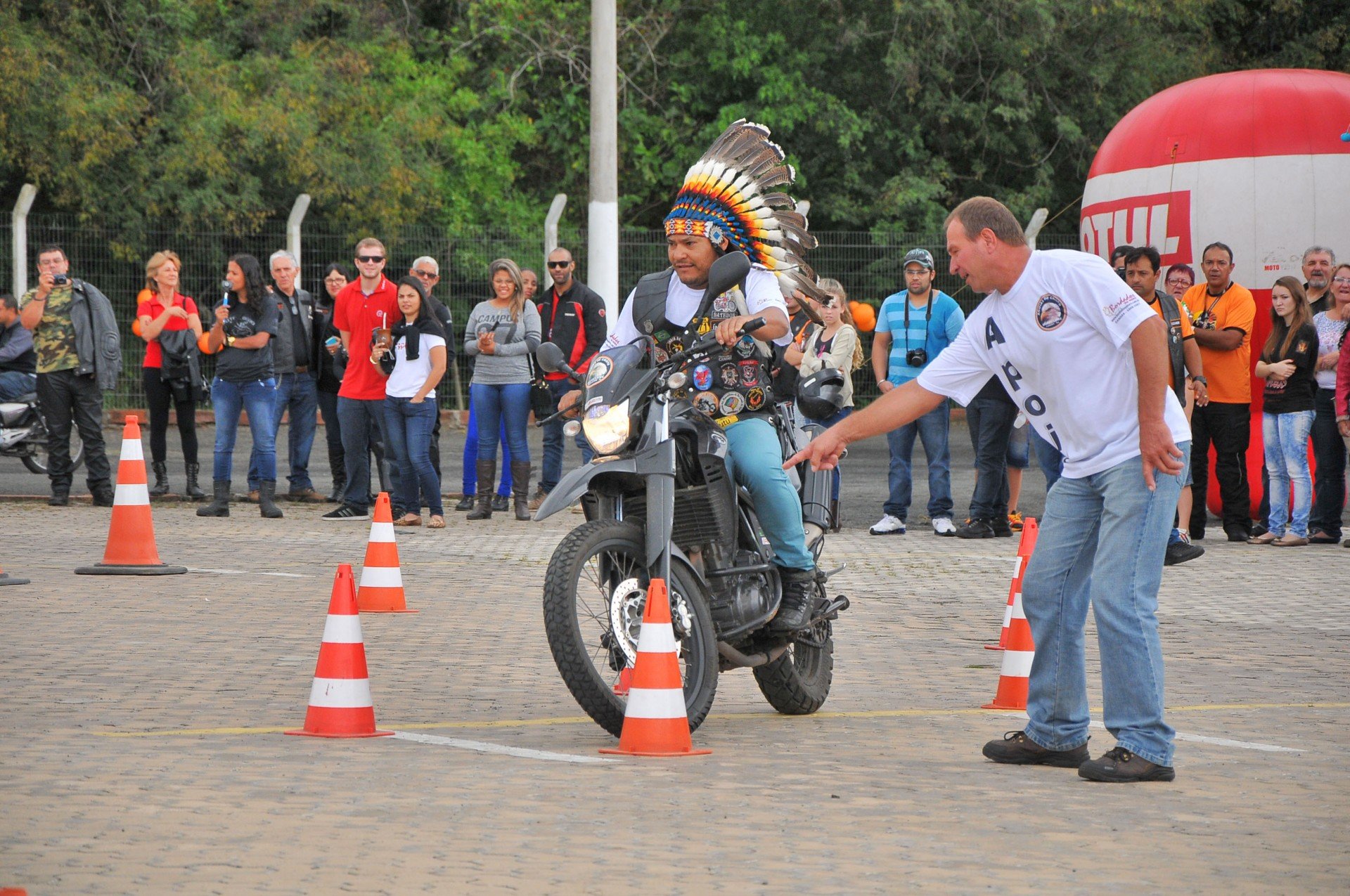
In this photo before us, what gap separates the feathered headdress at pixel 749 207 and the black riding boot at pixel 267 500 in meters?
7.89

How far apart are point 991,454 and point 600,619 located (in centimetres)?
792

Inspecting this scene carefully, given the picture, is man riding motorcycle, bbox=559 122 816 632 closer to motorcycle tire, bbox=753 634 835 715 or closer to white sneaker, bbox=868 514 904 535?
motorcycle tire, bbox=753 634 835 715

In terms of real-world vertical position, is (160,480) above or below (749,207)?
below

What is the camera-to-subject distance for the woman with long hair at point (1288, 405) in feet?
42.8

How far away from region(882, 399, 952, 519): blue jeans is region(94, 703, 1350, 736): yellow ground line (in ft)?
22.5

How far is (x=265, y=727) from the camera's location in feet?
21.0

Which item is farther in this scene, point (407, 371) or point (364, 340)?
point (364, 340)

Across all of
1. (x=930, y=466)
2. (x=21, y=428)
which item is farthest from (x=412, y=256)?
(x=930, y=466)

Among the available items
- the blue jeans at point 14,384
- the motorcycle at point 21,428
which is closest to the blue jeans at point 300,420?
the motorcycle at point 21,428

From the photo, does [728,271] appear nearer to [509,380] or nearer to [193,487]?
[509,380]

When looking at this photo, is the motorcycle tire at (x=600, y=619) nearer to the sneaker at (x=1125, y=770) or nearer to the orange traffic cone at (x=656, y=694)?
the orange traffic cone at (x=656, y=694)

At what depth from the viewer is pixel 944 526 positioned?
46.1 feet

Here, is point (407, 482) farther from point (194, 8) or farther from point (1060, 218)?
point (1060, 218)

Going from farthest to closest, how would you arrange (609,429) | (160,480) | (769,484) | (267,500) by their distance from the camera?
1. (160,480)
2. (267,500)
3. (769,484)
4. (609,429)
